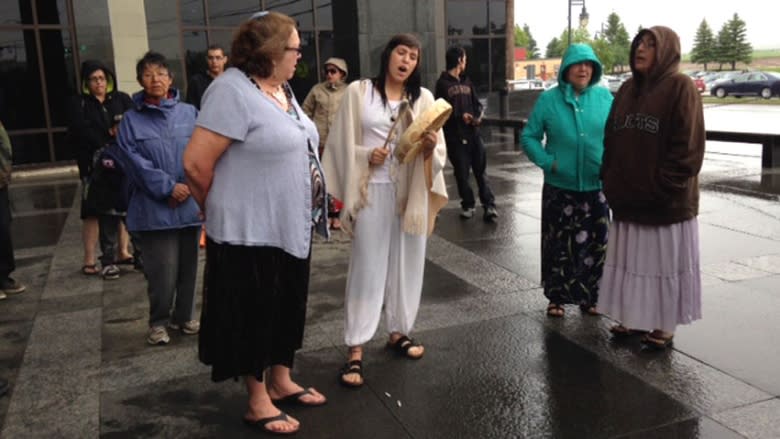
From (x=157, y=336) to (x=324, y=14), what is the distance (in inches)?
573

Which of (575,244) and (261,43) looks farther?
(575,244)

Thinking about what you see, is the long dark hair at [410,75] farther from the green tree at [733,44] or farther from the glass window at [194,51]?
the green tree at [733,44]

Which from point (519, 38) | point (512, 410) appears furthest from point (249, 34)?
point (519, 38)

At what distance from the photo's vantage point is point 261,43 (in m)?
3.03

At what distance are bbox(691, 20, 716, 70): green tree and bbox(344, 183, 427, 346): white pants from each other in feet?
306

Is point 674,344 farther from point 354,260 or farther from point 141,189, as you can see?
point 141,189

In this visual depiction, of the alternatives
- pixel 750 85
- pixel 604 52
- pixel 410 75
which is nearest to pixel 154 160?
pixel 410 75

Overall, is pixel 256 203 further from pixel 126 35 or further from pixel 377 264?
pixel 126 35

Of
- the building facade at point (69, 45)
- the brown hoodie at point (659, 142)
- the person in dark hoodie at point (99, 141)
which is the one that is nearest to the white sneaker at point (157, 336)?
the person in dark hoodie at point (99, 141)

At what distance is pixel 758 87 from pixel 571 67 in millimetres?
37694

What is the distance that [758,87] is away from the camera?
3678 centimetres

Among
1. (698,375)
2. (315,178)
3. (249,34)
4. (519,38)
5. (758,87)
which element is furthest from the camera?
(519,38)

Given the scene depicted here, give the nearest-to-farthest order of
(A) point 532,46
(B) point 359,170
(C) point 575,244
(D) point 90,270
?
(B) point 359,170
(C) point 575,244
(D) point 90,270
(A) point 532,46

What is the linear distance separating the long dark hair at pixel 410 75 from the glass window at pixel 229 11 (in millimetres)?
13892
